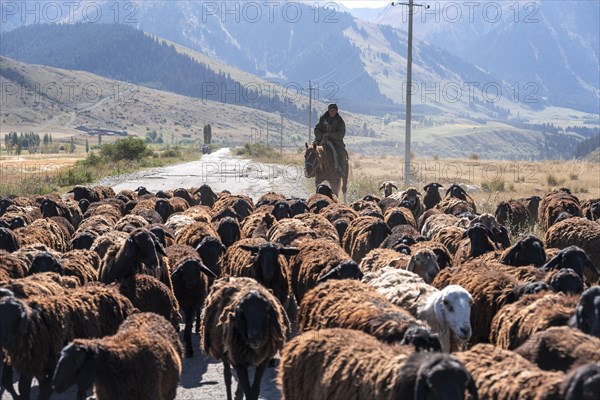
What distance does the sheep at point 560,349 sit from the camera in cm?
627

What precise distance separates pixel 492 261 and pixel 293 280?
2549 mm

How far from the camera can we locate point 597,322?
6.89 m

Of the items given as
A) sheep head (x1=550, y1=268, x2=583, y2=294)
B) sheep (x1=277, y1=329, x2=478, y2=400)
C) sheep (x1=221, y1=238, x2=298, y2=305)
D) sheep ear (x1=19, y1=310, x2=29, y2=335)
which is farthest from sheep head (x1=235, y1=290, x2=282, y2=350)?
sheep head (x1=550, y1=268, x2=583, y2=294)

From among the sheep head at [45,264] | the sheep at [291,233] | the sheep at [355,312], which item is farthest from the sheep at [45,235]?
the sheep at [355,312]

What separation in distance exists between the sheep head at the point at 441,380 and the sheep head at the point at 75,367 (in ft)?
8.68

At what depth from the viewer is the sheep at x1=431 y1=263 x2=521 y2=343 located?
333 inches

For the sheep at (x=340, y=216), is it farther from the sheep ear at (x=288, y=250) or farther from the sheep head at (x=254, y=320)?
the sheep head at (x=254, y=320)

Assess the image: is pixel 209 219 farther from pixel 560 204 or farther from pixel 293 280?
pixel 560 204

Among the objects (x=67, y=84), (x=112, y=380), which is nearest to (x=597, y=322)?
(x=112, y=380)

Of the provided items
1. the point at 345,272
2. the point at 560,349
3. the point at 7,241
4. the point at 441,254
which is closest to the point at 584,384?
the point at 560,349

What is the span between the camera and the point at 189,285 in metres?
10.2

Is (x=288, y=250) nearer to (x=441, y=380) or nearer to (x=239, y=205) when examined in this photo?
(x=441, y=380)

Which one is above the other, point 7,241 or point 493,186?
point 7,241

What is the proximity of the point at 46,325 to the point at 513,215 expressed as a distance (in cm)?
1233
